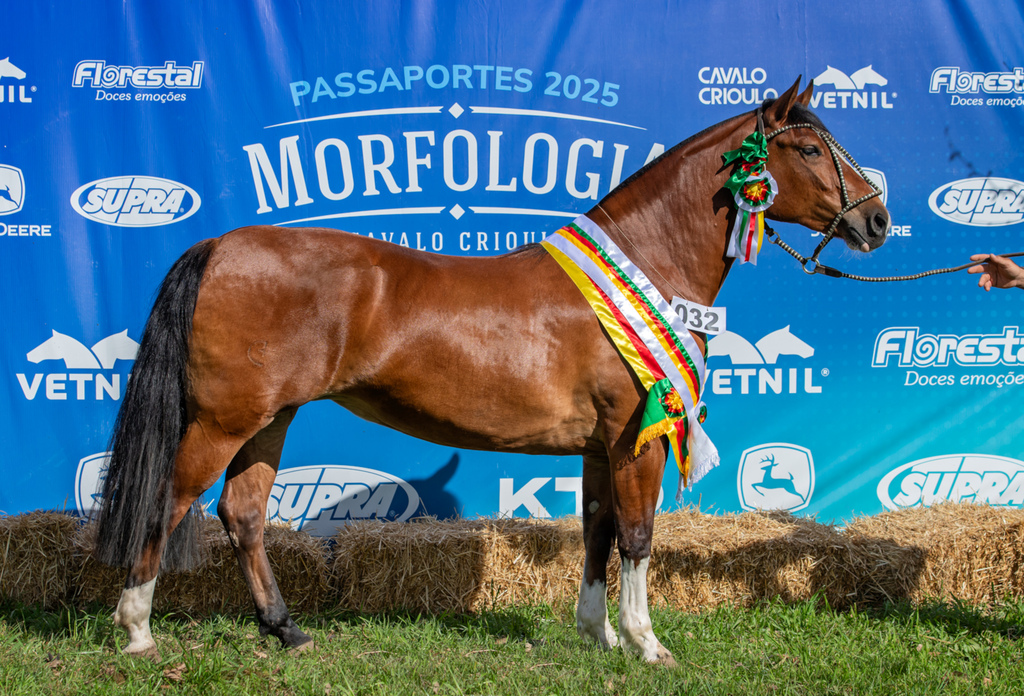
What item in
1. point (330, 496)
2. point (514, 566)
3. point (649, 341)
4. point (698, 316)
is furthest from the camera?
point (330, 496)

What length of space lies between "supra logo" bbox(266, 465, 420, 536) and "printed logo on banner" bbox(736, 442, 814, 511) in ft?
7.78

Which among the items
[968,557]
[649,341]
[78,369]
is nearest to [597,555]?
[649,341]

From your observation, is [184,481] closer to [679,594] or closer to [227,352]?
[227,352]

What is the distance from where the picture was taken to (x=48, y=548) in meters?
3.82

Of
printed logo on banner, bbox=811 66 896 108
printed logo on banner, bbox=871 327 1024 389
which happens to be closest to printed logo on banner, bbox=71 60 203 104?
printed logo on banner, bbox=811 66 896 108

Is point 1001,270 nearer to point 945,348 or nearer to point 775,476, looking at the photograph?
point 945,348

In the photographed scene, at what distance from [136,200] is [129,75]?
0.81 m

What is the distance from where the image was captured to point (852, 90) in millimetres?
4797

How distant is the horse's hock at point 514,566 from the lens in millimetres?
3807

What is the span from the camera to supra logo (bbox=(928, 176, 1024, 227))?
Result: 4.86 meters

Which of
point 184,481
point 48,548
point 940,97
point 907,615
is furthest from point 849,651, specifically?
point 48,548

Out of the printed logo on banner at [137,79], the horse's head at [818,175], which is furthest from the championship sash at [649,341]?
the printed logo on banner at [137,79]

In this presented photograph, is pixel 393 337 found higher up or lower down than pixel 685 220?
lower down

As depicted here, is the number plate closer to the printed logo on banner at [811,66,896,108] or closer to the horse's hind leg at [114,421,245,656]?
the horse's hind leg at [114,421,245,656]
